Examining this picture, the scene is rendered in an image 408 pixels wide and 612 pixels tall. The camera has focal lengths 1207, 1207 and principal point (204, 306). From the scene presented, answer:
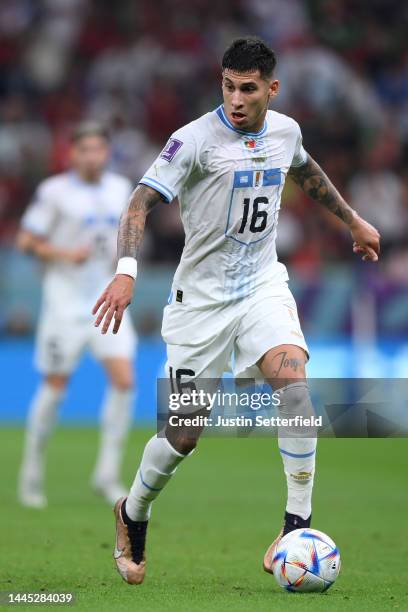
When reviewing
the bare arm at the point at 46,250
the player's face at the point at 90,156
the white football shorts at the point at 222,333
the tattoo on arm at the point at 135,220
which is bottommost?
the white football shorts at the point at 222,333

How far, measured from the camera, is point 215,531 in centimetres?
766

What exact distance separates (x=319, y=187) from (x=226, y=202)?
0.71m

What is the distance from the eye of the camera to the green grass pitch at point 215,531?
5273mm

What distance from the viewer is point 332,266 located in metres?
14.8

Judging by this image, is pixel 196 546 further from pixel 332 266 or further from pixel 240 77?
pixel 332 266

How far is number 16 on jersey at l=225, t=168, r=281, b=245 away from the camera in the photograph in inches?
223

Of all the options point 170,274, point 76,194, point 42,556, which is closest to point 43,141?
point 170,274

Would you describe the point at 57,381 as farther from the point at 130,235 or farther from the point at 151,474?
the point at 130,235

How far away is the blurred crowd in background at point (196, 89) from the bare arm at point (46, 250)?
551cm

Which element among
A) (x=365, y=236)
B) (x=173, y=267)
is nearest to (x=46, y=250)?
(x=365, y=236)

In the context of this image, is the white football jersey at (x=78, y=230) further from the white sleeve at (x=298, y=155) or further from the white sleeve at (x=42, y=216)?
the white sleeve at (x=298, y=155)

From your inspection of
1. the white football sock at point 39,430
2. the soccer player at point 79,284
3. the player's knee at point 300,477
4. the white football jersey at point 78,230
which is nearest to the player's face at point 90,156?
the soccer player at point 79,284

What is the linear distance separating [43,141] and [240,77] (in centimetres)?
1120

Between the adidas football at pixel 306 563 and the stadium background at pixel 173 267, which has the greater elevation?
the stadium background at pixel 173 267
